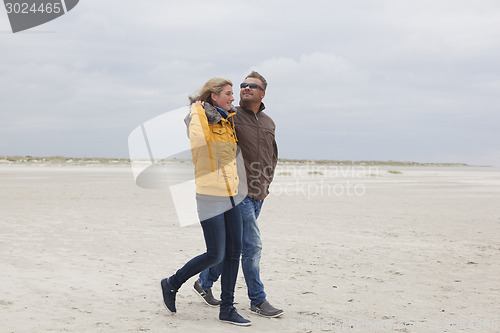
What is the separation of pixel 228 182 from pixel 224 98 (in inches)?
29.2

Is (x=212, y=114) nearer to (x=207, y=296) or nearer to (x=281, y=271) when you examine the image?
(x=207, y=296)

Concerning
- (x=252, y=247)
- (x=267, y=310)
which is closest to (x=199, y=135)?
(x=252, y=247)

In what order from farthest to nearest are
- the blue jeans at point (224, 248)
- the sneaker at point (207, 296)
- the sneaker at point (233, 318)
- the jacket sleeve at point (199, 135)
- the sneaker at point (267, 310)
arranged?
the sneaker at point (207, 296), the sneaker at point (267, 310), the sneaker at point (233, 318), the blue jeans at point (224, 248), the jacket sleeve at point (199, 135)

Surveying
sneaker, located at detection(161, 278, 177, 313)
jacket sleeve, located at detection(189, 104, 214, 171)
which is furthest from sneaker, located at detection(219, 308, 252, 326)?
jacket sleeve, located at detection(189, 104, 214, 171)

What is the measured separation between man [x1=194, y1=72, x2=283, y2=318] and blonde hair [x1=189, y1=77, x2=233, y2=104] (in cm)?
47

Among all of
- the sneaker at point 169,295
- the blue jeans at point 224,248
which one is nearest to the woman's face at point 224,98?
the blue jeans at point 224,248

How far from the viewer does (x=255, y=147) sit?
4609 mm

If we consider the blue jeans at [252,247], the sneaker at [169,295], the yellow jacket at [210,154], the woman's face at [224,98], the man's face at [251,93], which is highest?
the man's face at [251,93]

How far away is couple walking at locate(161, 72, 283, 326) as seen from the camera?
403 cm

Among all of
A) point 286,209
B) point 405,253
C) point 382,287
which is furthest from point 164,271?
point 286,209

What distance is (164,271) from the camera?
21.1ft

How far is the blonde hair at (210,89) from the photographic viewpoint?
13.7 ft

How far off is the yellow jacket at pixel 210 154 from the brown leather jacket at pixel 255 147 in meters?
0.45

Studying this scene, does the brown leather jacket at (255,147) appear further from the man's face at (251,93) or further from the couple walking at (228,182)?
the man's face at (251,93)
